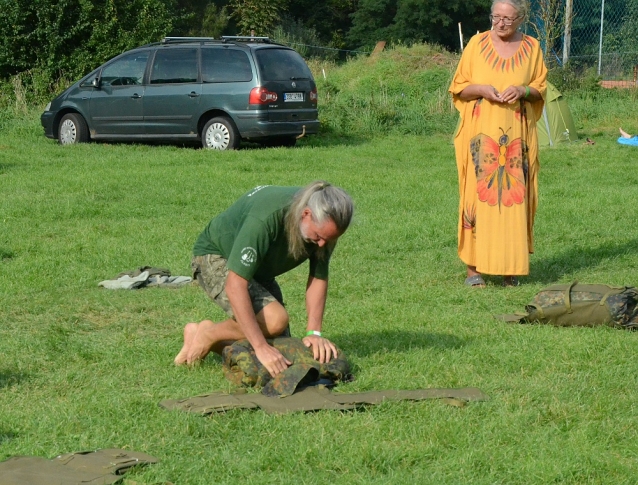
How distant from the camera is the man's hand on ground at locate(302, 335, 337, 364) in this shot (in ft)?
18.1

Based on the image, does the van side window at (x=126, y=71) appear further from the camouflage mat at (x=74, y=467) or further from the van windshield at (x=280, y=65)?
the camouflage mat at (x=74, y=467)

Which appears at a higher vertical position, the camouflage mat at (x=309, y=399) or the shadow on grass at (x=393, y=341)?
the camouflage mat at (x=309, y=399)

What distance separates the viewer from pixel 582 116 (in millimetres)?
22188

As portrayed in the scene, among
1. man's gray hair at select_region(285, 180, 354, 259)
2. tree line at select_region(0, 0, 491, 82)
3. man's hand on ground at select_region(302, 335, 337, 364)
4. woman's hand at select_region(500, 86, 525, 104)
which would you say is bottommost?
man's hand on ground at select_region(302, 335, 337, 364)

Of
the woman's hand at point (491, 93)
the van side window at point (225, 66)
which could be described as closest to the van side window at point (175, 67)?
the van side window at point (225, 66)

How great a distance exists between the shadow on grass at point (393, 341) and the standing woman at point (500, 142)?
193 centimetres

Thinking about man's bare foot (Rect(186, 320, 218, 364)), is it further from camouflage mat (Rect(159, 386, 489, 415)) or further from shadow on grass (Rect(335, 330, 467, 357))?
shadow on grass (Rect(335, 330, 467, 357))

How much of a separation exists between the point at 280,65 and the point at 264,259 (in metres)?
12.6

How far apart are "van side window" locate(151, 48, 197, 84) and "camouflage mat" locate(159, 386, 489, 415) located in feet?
43.1

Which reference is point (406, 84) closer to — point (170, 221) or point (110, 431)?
point (170, 221)

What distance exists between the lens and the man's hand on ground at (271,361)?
17.4 ft

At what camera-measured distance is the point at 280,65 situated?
17.7m

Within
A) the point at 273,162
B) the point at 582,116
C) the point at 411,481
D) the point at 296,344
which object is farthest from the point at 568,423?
the point at 582,116

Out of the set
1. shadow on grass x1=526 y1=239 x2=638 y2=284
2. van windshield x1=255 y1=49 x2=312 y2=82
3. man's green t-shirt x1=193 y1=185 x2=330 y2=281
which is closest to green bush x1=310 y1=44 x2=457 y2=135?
van windshield x1=255 y1=49 x2=312 y2=82
